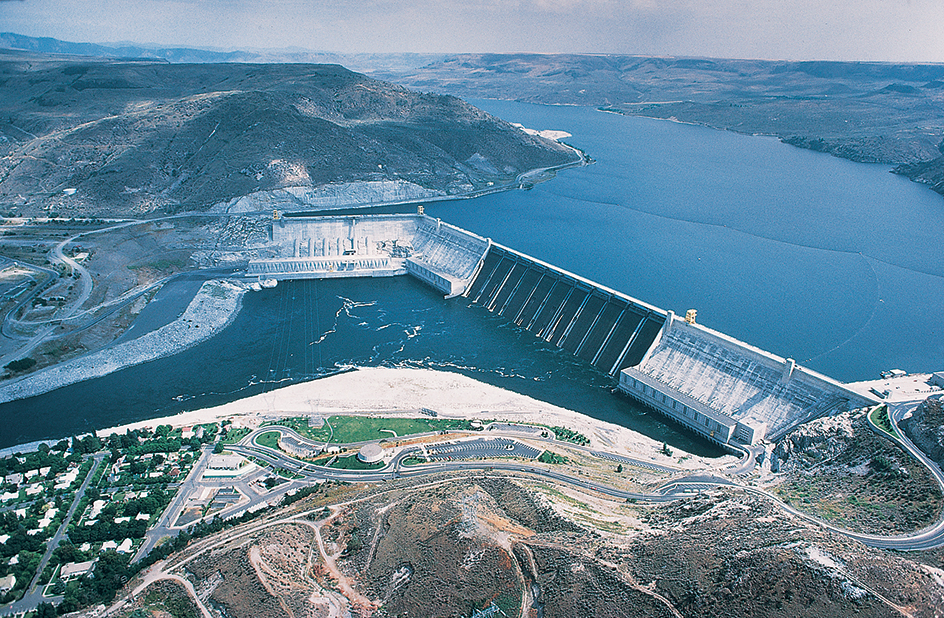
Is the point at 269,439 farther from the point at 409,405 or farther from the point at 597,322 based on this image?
the point at 597,322

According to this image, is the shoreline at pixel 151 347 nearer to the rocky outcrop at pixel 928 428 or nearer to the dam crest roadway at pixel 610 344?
the dam crest roadway at pixel 610 344

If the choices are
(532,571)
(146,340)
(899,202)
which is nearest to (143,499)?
(532,571)

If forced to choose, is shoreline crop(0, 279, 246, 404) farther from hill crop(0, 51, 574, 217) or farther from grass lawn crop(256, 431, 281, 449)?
hill crop(0, 51, 574, 217)

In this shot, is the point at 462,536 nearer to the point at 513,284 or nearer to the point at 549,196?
the point at 513,284

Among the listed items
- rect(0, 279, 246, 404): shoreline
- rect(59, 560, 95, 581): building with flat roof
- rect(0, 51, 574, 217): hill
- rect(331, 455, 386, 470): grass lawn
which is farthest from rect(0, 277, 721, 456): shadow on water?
rect(0, 51, 574, 217): hill

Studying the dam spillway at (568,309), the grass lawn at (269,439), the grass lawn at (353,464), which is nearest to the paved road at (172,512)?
the grass lawn at (269,439)

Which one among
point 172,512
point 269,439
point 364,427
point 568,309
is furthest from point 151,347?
point 568,309
